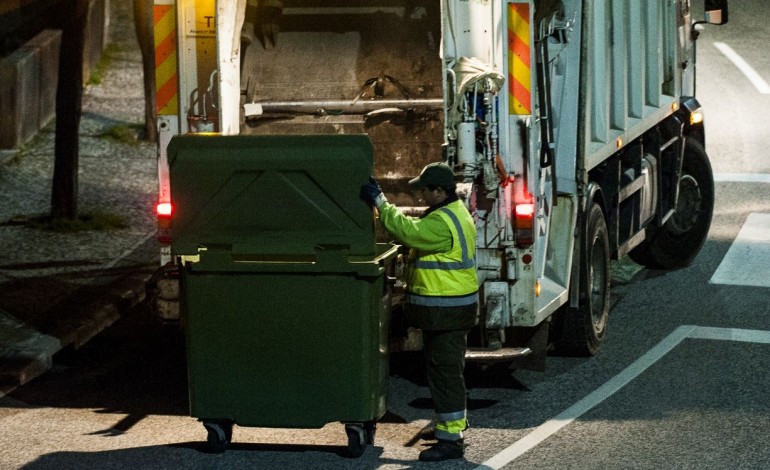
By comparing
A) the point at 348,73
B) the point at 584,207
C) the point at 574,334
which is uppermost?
the point at 348,73

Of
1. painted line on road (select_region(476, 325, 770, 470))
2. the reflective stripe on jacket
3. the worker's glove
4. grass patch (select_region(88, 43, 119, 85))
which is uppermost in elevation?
grass patch (select_region(88, 43, 119, 85))

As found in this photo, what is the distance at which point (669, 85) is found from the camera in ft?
40.7

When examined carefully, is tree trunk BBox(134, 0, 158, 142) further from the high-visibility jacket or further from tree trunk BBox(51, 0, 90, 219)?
the high-visibility jacket

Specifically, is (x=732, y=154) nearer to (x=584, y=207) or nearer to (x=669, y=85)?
(x=669, y=85)

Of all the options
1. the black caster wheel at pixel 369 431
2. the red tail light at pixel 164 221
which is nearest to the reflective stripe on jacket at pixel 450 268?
the black caster wheel at pixel 369 431

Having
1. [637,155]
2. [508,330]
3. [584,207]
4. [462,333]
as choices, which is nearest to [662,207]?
[637,155]

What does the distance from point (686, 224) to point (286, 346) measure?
20.4 ft

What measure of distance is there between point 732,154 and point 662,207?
541 cm

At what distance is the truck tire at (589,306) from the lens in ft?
32.1

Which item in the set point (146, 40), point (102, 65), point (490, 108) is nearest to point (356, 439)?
point (490, 108)

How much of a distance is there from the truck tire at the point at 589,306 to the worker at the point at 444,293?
80.3 inches

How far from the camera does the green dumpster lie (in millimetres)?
7527

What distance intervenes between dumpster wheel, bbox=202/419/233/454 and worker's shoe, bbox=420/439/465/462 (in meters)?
0.96

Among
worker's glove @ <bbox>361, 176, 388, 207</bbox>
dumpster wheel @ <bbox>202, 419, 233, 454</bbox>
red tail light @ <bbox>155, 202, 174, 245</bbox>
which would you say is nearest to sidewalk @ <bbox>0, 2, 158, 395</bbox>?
red tail light @ <bbox>155, 202, 174, 245</bbox>
